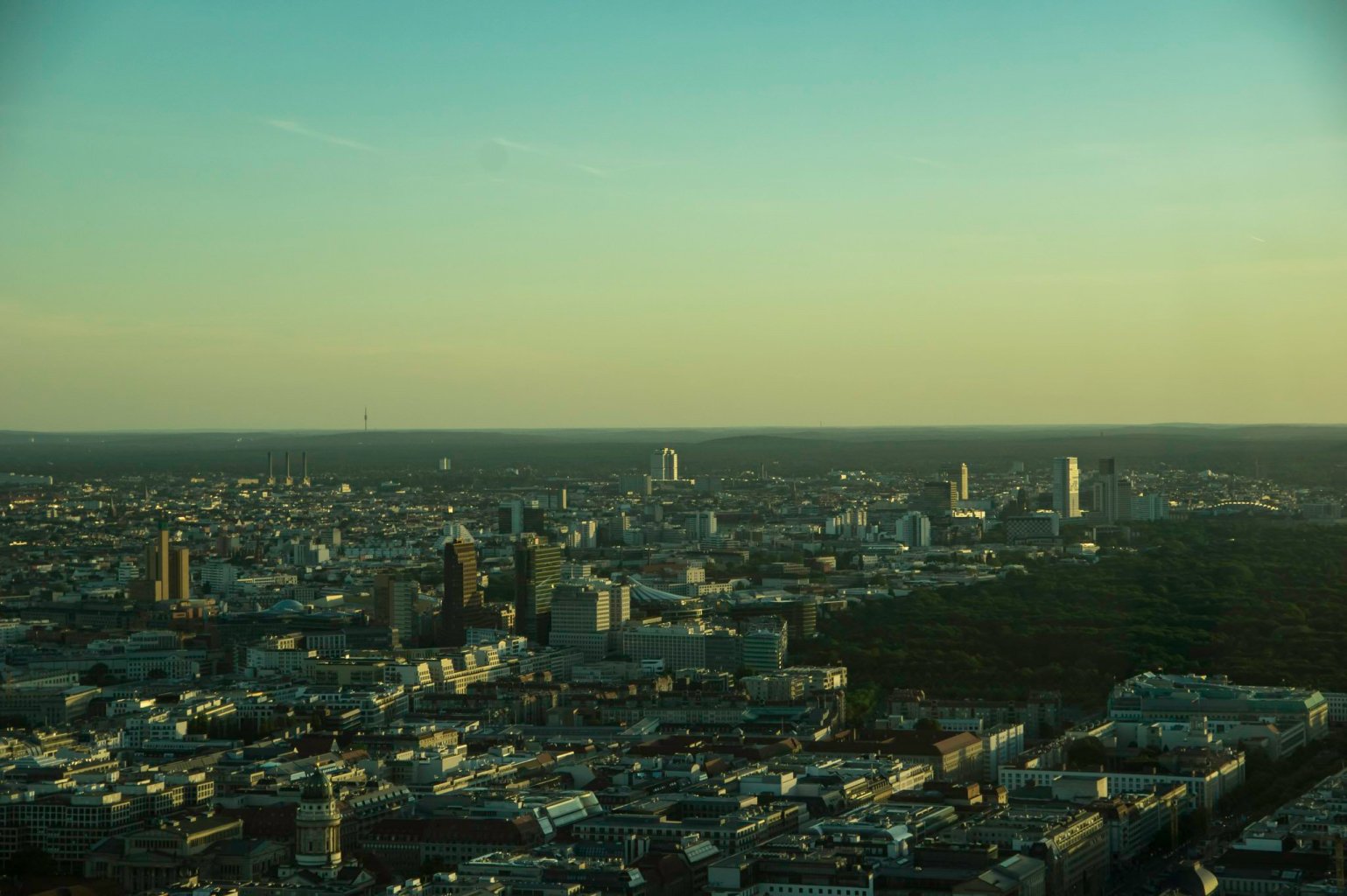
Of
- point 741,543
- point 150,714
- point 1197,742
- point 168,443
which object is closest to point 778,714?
point 1197,742

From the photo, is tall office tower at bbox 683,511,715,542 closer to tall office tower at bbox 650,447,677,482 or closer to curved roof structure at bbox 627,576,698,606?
curved roof structure at bbox 627,576,698,606

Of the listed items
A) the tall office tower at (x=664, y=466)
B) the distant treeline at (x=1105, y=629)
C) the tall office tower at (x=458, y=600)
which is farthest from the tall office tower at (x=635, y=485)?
the tall office tower at (x=458, y=600)

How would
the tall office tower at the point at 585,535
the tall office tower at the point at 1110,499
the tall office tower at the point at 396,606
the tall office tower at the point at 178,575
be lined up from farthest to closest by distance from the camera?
the tall office tower at the point at 1110,499, the tall office tower at the point at 585,535, the tall office tower at the point at 178,575, the tall office tower at the point at 396,606

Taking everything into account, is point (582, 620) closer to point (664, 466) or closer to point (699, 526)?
Result: point (699, 526)

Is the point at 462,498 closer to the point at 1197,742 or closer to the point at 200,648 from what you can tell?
the point at 200,648

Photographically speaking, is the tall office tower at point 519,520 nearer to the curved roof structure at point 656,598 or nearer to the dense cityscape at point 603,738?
the dense cityscape at point 603,738

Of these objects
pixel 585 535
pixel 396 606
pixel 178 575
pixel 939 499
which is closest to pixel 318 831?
pixel 396 606
